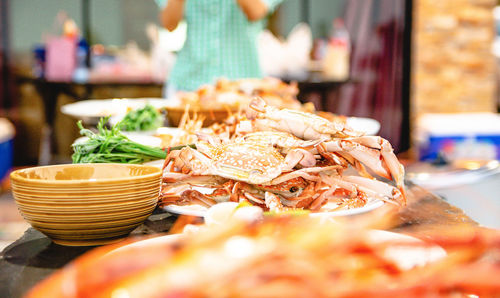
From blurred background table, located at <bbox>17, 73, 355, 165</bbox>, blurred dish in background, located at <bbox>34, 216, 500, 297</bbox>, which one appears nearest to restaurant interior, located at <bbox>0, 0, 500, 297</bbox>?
blurred dish in background, located at <bbox>34, 216, 500, 297</bbox>

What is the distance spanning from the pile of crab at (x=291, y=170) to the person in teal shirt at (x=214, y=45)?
219 centimetres

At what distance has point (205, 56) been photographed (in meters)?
3.21

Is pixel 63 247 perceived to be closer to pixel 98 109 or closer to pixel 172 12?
pixel 98 109

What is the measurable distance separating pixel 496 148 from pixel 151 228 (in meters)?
5.03

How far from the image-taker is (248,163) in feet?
3.07

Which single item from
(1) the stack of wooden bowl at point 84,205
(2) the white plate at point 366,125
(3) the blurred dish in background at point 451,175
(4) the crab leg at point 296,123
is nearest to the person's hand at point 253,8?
(2) the white plate at point 366,125

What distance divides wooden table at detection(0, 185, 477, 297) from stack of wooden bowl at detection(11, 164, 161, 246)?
0.11 feet

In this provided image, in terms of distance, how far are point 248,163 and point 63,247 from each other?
0.35m

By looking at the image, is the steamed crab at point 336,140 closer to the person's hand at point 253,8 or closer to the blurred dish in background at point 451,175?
the blurred dish in background at point 451,175

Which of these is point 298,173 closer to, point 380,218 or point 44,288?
point 380,218

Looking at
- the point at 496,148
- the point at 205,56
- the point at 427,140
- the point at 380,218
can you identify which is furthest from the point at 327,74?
the point at 380,218

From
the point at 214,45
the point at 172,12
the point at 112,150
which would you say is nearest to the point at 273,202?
the point at 112,150

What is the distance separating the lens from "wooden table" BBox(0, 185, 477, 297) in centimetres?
63

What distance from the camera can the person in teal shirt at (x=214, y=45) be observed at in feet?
10.2
